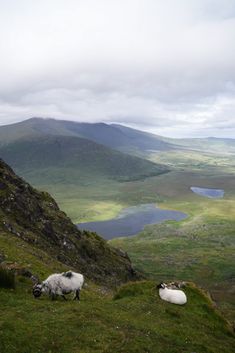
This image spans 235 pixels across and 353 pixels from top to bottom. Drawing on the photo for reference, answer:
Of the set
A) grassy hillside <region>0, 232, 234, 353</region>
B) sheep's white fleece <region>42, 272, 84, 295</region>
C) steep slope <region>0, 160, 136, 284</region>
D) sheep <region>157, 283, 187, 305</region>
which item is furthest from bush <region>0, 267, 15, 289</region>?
steep slope <region>0, 160, 136, 284</region>

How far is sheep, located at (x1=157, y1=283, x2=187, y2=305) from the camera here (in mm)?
30703

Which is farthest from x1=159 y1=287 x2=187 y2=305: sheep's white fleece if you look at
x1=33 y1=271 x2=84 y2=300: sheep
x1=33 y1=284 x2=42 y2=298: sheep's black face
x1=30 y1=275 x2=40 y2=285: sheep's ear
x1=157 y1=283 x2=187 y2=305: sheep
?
x1=30 y1=275 x2=40 y2=285: sheep's ear

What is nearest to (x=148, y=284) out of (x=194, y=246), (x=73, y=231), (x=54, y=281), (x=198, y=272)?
(x=54, y=281)

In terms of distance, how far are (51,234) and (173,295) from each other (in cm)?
3660

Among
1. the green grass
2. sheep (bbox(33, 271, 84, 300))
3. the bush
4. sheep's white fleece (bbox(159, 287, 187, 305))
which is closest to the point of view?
the green grass

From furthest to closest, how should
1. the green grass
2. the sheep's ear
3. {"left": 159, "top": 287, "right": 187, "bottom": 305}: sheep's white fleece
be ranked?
the sheep's ear → {"left": 159, "top": 287, "right": 187, "bottom": 305}: sheep's white fleece → the green grass

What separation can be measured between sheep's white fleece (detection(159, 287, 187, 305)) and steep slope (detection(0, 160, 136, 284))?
1122 inches

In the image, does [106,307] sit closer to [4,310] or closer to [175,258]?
[4,310]

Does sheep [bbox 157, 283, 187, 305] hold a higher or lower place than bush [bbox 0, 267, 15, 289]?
lower

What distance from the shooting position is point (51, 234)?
210ft

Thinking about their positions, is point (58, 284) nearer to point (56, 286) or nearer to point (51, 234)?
point (56, 286)

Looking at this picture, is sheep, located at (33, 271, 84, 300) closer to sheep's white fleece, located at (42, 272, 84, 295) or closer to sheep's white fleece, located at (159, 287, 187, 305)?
sheep's white fleece, located at (42, 272, 84, 295)

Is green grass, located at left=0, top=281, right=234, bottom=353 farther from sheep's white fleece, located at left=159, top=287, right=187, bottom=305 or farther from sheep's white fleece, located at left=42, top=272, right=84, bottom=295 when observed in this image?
sheep's white fleece, located at left=42, top=272, right=84, bottom=295

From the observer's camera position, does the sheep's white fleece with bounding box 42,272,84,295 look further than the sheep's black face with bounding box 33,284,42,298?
Yes
